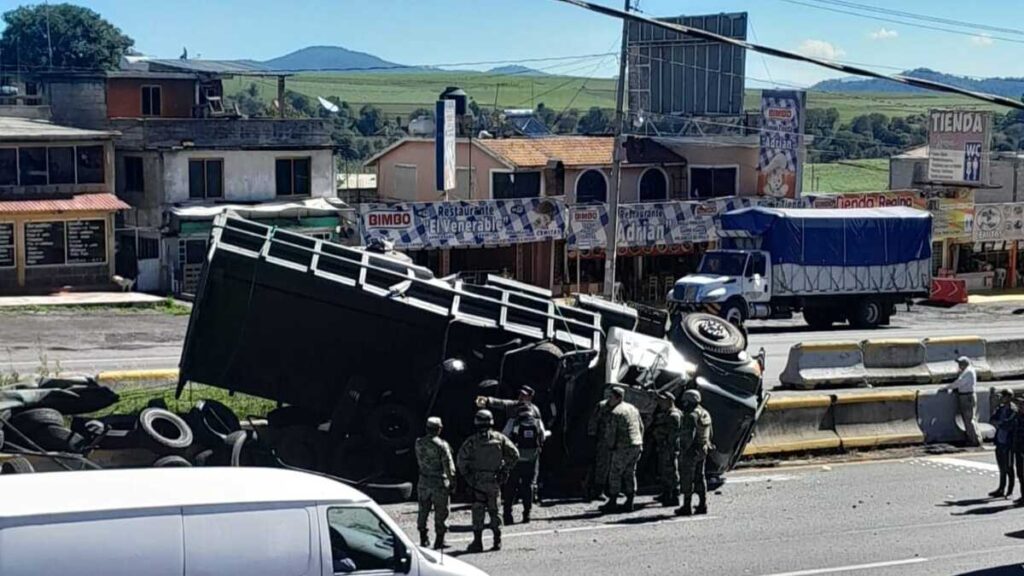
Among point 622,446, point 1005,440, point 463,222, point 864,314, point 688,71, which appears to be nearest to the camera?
point 622,446

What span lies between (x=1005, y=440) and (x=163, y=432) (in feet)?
32.6

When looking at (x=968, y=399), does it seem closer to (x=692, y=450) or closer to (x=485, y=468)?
(x=692, y=450)

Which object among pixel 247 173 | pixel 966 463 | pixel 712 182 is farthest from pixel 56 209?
pixel 966 463

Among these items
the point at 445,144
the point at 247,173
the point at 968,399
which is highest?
the point at 445,144

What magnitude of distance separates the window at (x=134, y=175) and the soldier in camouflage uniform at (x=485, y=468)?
102 ft

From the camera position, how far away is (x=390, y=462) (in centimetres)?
1742

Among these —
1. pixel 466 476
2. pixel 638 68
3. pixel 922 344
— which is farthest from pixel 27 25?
pixel 466 476

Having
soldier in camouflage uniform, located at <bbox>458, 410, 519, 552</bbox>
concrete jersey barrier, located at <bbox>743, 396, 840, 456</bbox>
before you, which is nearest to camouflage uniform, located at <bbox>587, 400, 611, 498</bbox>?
soldier in camouflage uniform, located at <bbox>458, 410, 519, 552</bbox>

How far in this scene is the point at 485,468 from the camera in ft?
49.8

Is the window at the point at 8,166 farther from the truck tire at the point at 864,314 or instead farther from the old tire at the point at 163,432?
the old tire at the point at 163,432

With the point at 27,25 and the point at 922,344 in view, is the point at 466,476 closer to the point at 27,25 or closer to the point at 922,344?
the point at 922,344

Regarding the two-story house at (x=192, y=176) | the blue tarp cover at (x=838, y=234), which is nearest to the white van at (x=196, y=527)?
the blue tarp cover at (x=838, y=234)

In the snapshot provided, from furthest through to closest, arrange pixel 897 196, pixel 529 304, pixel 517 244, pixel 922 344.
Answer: pixel 897 196 → pixel 517 244 → pixel 922 344 → pixel 529 304

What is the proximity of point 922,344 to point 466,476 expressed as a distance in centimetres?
1492
